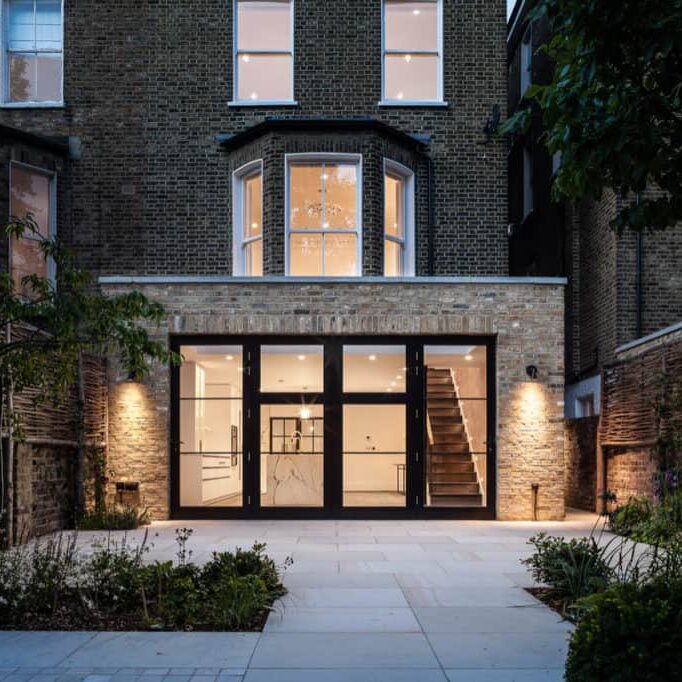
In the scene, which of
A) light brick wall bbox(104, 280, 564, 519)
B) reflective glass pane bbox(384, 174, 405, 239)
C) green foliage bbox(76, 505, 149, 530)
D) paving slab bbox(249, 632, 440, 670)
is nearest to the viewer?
paving slab bbox(249, 632, 440, 670)

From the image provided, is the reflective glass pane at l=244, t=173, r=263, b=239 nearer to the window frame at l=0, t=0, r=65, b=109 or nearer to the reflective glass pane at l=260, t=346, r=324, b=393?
the reflective glass pane at l=260, t=346, r=324, b=393

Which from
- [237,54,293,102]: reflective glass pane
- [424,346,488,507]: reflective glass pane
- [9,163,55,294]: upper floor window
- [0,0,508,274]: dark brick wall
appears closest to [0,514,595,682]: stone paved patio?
[424,346,488,507]: reflective glass pane

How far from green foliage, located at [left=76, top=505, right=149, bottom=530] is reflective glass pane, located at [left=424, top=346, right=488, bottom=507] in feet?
16.2

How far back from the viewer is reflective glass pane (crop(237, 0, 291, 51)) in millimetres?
16938

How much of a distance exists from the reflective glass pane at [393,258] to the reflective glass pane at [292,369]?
7.91 ft

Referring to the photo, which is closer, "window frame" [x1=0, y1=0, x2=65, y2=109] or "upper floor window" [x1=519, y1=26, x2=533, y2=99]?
"window frame" [x1=0, y1=0, x2=65, y2=109]

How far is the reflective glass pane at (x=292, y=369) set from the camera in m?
14.9

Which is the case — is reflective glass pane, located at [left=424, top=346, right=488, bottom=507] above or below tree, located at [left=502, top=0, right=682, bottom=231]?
below

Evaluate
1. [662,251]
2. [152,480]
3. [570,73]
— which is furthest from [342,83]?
[570,73]

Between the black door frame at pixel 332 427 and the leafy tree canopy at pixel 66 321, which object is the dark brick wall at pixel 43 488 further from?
the leafy tree canopy at pixel 66 321

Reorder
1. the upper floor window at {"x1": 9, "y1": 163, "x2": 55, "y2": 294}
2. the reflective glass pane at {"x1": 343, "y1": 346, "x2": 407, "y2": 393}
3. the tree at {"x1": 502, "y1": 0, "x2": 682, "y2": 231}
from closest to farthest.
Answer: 1. the tree at {"x1": 502, "y1": 0, "x2": 682, "y2": 231}
2. the reflective glass pane at {"x1": 343, "y1": 346, "x2": 407, "y2": 393}
3. the upper floor window at {"x1": 9, "y1": 163, "x2": 55, "y2": 294}

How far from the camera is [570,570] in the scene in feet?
24.3

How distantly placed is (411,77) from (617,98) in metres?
12.4

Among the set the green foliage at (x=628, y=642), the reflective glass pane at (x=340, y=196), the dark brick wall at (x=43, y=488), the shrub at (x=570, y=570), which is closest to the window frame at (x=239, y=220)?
the reflective glass pane at (x=340, y=196)
